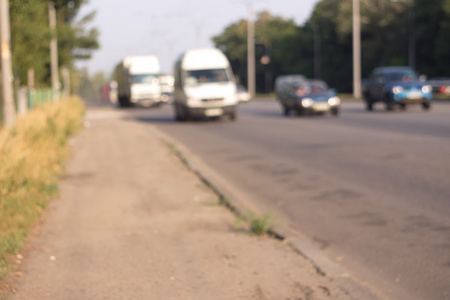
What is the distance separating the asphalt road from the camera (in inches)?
259

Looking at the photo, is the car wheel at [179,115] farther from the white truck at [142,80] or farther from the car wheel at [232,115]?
the white truck at [142,80]

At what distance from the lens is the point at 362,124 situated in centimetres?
2509

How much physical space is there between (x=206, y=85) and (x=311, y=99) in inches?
193

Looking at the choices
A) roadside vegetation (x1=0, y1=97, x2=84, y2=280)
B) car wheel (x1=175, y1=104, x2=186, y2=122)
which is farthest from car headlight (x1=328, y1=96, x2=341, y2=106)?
roadside vegetation (x1=0, y1=97, x2=84, y2=280)

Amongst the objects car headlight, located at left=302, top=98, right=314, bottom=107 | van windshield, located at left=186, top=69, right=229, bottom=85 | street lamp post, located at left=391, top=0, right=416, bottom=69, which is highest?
street lamp post, located at left=391, top=0, right=416, bottom=69

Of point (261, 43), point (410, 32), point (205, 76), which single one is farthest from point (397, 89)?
point (261, 43)

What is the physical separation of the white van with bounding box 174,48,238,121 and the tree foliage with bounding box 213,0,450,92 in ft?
135

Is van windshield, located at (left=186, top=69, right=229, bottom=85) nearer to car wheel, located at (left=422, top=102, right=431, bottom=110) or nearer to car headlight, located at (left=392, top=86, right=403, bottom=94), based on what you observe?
car headlight, located at (left=392, top=86, right=403, bottom=94)

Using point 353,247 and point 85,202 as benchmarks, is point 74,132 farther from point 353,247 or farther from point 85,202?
point 353,247

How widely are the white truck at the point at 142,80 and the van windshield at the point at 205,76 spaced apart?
2249cm

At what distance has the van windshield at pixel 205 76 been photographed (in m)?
29.9

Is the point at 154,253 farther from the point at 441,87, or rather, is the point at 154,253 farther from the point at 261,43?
the point at 261,43

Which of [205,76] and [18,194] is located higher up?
[205,76]

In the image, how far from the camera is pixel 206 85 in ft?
97.0
